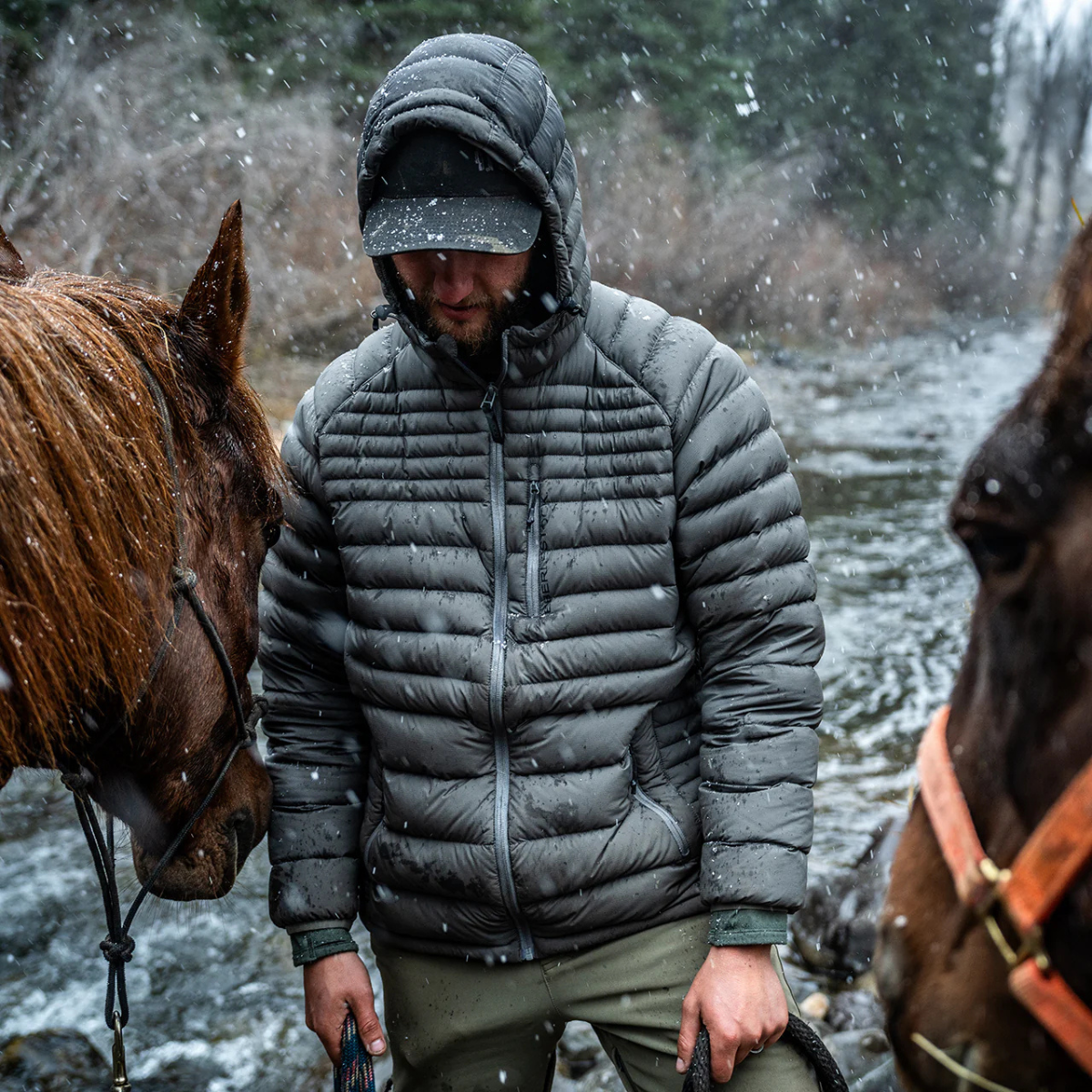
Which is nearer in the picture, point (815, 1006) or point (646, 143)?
point (815, 1006)

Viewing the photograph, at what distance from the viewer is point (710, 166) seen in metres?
22.7

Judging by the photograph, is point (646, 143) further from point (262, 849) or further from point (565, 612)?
point (565, 612)

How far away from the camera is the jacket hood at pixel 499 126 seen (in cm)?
187

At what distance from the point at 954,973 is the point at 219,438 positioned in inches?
59.9

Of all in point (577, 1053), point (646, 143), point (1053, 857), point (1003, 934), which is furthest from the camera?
point (646, 143)

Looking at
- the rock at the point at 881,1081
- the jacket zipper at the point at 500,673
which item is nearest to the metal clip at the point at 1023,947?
the jacket zipper at the point at 500,673

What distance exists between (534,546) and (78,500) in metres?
0.79

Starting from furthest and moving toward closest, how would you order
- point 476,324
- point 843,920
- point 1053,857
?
point 843,920
point 476,324
point 1053,857

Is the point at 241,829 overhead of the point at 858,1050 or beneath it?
overhead

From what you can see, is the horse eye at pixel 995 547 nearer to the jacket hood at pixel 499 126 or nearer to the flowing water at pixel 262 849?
the flowing water at pixel 262 849

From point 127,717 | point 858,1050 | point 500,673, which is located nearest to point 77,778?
point 127,717

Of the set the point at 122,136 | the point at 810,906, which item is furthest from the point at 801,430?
the point at 810,906

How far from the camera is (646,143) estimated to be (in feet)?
68.9

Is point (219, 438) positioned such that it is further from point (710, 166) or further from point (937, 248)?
point (937, 248)
